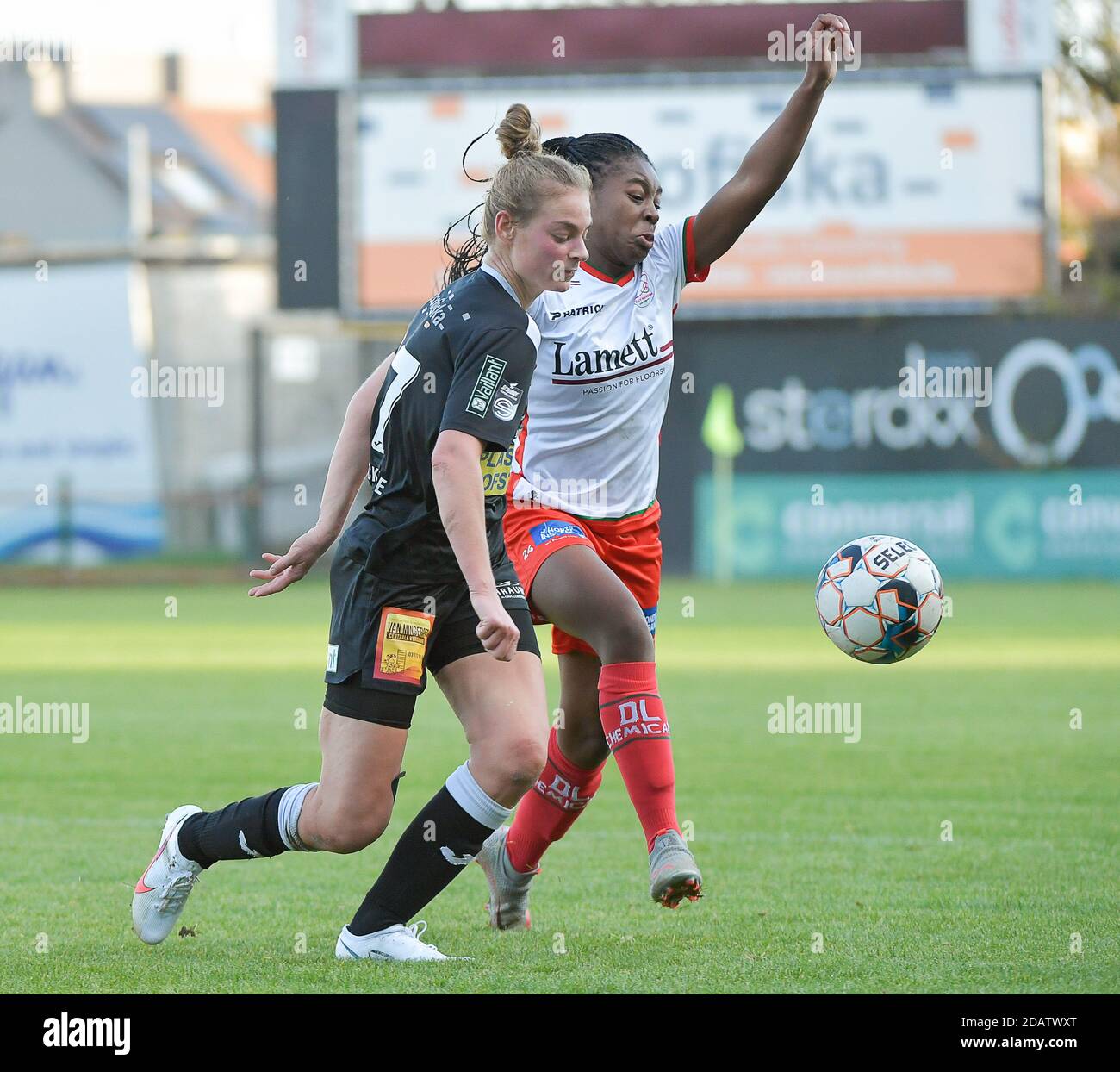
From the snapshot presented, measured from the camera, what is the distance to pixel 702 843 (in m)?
6.87

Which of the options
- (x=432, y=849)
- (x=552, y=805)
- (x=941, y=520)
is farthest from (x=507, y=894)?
(x=941, y=520)

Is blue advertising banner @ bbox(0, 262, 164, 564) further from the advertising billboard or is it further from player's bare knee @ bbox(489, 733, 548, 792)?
player's bare knee @ bbox(489, 733, 548, 792)

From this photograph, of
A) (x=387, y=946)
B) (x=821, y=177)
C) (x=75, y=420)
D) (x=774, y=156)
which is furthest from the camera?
(x=75, y=420)

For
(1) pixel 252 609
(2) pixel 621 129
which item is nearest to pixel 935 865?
(1) pixel 252 609

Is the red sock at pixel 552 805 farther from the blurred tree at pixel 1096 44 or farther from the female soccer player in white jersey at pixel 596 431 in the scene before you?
the blurred tree at pixel 1096 44

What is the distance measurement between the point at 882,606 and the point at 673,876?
1.45 metres

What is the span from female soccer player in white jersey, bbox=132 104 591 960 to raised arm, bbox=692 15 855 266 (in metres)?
0.76

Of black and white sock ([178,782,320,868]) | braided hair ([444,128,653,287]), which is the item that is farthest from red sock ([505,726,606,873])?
braided hair ([444,128,653,287])

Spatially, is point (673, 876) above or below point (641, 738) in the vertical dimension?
below

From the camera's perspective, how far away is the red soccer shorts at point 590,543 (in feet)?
17.9

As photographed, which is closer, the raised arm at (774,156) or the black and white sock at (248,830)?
the black and white sock at (248,830)

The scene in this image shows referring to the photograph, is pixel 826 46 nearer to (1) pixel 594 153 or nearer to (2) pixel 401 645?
(1) pixel 594 153

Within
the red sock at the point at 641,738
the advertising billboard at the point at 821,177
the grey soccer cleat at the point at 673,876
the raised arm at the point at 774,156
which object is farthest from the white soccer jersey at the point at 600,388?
the advertising billboard at the point at 821,177

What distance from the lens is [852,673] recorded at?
13555 millimetres
